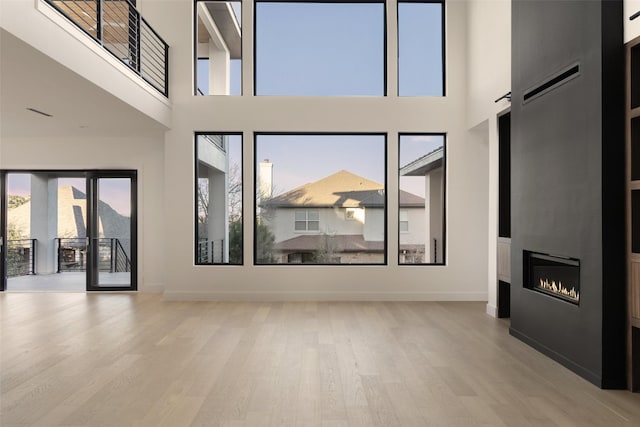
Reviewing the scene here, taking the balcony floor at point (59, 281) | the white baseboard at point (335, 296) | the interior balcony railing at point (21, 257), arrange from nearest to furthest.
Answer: the white baseboard at point (335, 296) → the balcony floor at point (59, 281) → the interior balcony railing at point (21, 257)

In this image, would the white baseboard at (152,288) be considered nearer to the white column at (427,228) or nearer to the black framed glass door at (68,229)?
the black framed glass door at (68,229)

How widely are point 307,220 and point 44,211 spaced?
4.48 meters

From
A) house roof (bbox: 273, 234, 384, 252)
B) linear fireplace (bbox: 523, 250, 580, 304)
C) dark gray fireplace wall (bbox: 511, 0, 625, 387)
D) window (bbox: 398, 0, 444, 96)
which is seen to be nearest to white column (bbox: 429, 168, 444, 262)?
house roof (bbox: 273, 234, 384, 252)

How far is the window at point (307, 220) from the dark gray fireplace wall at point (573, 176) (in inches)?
127

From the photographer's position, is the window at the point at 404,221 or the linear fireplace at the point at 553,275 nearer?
the linear fireplace at the point at 553,275

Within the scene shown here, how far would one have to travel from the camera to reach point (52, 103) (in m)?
5.36

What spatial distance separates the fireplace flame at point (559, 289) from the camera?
12.8ft

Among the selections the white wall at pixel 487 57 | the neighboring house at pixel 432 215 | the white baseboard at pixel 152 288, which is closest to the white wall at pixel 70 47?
the white baseboard at pixel 152 288

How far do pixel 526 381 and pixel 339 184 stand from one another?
4.38 metres

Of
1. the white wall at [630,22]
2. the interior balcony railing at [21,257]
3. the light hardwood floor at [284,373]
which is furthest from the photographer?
the interior balcony railing at [21,257]

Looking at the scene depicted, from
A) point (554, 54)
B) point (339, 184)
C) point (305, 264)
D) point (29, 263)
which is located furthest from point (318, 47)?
point (29, 263)

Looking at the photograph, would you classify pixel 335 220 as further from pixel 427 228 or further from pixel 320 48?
pixel 320 48

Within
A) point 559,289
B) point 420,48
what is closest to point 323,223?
point 420,48

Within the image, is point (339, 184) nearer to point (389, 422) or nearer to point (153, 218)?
point (153, 218)
